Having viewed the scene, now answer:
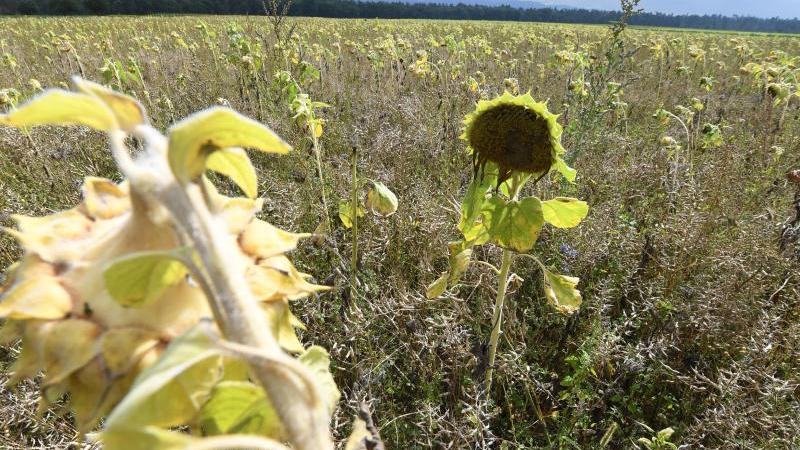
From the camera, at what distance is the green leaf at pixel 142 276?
0.81 feet

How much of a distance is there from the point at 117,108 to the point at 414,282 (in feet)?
5.55

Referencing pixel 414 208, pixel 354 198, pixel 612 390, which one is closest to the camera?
pixel 612 390

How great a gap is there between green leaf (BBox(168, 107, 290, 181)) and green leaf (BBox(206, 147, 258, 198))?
0.06 m

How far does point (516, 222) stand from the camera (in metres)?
1.12

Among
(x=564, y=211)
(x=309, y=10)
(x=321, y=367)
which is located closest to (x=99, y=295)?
(x=321, y=367)

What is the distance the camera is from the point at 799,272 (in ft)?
5.76

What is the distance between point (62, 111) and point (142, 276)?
104 millimetres

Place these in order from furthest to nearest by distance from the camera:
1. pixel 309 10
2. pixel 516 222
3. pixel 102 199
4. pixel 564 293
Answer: pixel 309 10
pixel 564 293
pixel 516 222
pixel 102 199

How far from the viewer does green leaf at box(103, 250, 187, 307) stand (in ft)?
0.81

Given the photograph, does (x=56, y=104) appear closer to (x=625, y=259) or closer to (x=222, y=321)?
(x=222, y=321)

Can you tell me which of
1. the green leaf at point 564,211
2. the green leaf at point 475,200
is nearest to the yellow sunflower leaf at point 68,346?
the green leaf at point 475,200

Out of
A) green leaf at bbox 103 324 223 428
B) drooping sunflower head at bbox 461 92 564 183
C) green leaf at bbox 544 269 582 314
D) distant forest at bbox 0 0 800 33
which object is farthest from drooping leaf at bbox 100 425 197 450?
distant forest at bbox 0 0 800 33

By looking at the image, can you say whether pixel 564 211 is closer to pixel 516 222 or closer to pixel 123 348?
pixel 516 222

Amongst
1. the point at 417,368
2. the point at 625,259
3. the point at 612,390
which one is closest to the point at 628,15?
the point at 625,259
